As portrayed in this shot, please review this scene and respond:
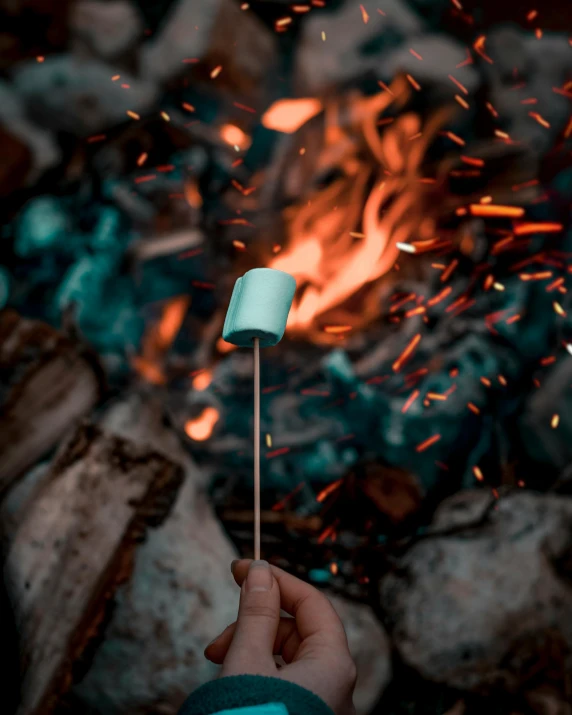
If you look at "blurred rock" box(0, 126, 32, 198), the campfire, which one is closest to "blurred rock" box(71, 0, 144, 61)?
the campfire

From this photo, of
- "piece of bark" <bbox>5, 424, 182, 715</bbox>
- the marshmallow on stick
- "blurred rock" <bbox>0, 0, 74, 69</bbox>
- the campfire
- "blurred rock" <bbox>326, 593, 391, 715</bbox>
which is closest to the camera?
the marshmallow on stick

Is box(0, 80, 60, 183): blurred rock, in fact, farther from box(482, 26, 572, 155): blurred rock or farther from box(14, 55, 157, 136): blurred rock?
box(482, 26, 572, 155): blurred rock

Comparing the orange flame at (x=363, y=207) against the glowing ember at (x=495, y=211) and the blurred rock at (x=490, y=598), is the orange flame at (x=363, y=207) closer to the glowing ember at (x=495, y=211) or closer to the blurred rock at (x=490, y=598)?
the glowing ember at (x=495, y=211)

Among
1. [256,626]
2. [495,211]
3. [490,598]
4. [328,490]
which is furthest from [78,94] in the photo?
[490,598]

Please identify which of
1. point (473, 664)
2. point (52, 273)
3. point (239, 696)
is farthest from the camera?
point (52, 273)

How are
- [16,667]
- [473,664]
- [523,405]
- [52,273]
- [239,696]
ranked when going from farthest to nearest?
[52,273] < [523,405] < [473,664] < [16,667] < [239,696]

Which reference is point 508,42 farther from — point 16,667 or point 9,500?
point 16,667

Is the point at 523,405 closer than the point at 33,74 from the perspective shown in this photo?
Yes

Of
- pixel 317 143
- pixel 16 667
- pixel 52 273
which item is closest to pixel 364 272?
pixel 317 143

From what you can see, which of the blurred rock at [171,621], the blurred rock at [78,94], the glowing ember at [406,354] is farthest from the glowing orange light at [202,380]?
the blurred rock at [78,94]
